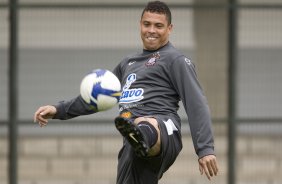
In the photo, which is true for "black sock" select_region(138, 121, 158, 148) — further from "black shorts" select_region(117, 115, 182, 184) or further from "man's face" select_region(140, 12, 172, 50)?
"man's face" select_region(140, 12, 172, 50)

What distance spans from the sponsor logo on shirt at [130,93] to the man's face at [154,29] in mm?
285

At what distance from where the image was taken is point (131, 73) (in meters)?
6.89

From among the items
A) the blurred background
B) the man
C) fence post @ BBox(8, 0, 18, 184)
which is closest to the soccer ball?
the man

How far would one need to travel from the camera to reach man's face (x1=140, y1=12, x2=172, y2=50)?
6.82 meters

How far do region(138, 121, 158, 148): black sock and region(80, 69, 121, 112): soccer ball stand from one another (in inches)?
11.5

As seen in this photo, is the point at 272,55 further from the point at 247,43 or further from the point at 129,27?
the point at 129,27

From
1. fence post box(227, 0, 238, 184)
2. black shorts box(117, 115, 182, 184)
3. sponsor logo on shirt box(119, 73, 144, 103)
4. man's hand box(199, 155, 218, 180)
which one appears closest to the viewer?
man's hand box(199, 155, 218, 180)

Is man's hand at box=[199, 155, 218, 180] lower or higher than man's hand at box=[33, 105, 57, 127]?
lower

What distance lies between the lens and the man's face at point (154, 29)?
6816 millimetres

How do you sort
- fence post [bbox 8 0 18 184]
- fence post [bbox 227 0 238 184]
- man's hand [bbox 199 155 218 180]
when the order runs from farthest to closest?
fence post [bbox 227 0 238 184] < fence post [bbox 8 0 18 184] < man's hand [bbox 199 155 218 180]

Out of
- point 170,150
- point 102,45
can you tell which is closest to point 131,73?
point 170,150

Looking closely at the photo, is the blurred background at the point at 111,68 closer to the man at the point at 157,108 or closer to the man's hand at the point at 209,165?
the man at the point at 157,108

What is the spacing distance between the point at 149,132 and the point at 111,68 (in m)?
4.44

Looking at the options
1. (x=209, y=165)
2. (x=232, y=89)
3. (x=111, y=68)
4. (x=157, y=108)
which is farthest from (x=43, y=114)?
(x=232, y=89)
